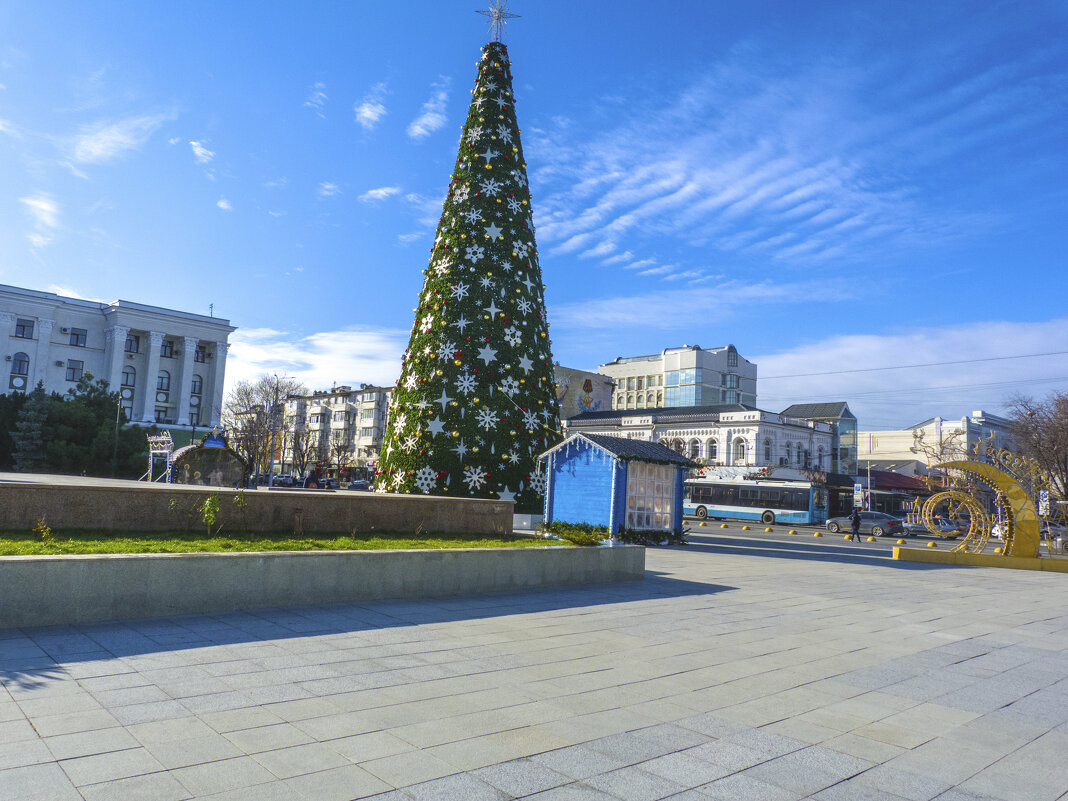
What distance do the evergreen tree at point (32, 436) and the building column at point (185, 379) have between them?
2415cm

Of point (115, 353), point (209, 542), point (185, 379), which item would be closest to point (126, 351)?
point (115, 353)

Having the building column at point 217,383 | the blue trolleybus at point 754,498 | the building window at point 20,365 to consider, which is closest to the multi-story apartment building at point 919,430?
the blue trolleybus at point 754,498

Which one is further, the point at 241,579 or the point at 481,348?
the point at 481,348

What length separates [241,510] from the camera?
11.0 metres

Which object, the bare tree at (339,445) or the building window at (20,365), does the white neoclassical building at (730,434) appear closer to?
the bare tree at (339,445)

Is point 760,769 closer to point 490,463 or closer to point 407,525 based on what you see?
point 407,525

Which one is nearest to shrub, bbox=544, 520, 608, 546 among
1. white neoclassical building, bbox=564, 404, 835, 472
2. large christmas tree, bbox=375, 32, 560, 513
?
large christmas tree, bbox=375, 32, 560, 513

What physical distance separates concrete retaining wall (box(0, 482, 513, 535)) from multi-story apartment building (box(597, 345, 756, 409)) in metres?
70.7

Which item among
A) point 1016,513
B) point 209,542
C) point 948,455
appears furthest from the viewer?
point 948,455

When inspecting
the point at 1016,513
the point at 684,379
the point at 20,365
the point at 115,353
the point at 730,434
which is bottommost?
the point at 1016,513

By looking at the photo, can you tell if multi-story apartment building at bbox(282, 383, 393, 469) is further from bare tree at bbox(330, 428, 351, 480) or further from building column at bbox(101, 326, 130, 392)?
building column at bbox(101, 326, 130, 392)

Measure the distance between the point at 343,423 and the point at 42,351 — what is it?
1401 inches

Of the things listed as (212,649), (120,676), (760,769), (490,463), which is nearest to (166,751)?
(120,676)

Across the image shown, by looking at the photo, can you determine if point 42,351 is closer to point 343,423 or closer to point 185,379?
point 185,379
